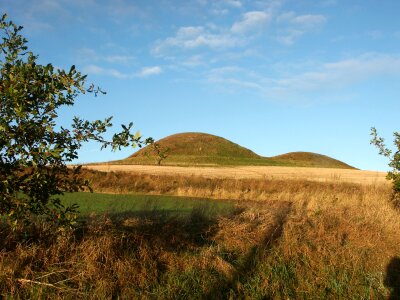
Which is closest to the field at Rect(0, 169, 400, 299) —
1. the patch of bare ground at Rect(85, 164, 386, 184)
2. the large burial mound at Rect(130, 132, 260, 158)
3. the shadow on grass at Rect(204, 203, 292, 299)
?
the shadow on grass at Rect(204, 203, 292, 299)

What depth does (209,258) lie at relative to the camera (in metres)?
8.94

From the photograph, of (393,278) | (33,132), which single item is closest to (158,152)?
(33,132)

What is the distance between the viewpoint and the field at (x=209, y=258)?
7453mm

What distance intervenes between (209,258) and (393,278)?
3.88 metres

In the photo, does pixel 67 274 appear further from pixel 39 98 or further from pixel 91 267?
pixel 39 98

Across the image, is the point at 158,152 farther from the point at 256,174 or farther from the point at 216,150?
the point at 216,150

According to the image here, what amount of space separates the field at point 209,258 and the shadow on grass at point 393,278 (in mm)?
26

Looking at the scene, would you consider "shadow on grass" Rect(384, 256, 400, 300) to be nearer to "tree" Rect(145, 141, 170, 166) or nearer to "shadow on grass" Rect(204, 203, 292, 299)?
"shadow on grass" Rect(204, 203, 292, 299)

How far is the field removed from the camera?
7.45 metres

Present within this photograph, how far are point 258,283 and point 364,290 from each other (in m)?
1.97

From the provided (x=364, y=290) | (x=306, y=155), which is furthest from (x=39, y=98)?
(x=306, y=155)

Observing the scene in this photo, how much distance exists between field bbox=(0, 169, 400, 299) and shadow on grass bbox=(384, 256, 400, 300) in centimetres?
3

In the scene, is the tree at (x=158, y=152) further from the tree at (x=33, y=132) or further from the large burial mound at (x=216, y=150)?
the large burial mound at (x=216, y=150)

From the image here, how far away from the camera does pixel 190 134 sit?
349 ft
